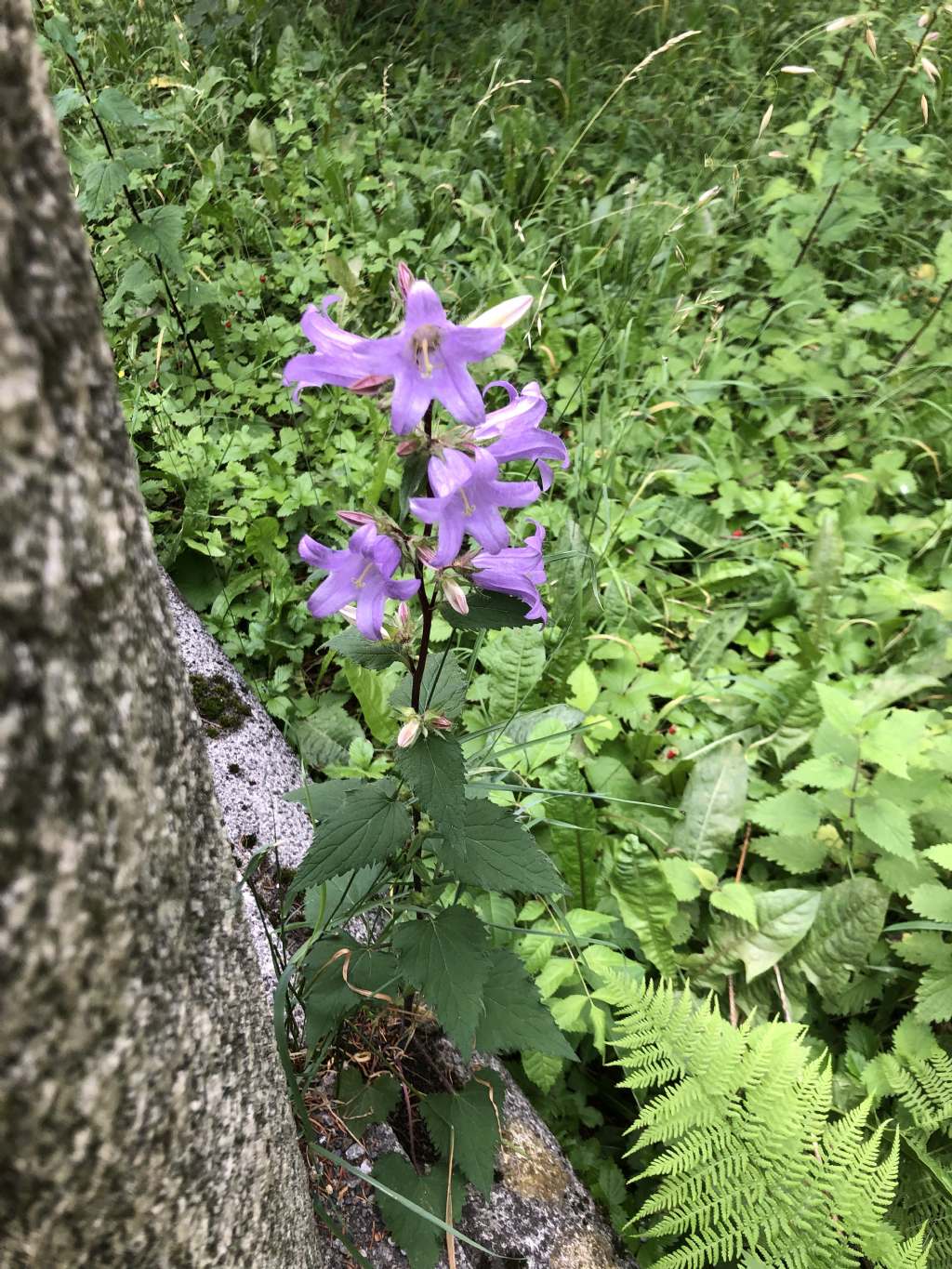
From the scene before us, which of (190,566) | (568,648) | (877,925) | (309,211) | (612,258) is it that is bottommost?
(877,925)

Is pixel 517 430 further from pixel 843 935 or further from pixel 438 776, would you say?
pixel 843 935

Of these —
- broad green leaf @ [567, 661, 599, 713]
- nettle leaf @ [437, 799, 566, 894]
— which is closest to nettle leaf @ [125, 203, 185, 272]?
→ broad green leaf @ [567, 661, 599, 713]

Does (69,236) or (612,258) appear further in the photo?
(612,258)

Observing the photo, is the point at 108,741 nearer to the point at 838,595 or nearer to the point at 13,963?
the point at 13,963

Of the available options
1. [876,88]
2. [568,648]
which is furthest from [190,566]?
[876,88]

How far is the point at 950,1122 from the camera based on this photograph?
159 cm

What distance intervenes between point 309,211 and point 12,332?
3.56m

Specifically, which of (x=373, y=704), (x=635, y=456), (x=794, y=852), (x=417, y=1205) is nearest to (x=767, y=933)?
(x=794, y=852)

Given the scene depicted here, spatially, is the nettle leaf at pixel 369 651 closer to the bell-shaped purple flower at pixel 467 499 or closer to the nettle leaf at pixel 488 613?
the nettle leaf at pixel 488 613

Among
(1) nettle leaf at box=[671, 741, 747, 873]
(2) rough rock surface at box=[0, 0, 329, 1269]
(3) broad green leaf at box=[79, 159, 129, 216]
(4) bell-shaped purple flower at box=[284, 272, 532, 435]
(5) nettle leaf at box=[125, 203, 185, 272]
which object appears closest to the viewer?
(2) rough rock surface at box=[0, 0, 329, 1269]

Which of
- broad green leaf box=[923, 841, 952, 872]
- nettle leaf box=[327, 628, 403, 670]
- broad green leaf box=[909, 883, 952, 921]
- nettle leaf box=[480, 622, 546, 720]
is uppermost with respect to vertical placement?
nettle leaf box=[327, 628, 403, 670]

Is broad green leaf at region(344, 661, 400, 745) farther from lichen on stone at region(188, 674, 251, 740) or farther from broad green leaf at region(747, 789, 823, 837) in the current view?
broad green leaf at region(747, 789, 823, 837)

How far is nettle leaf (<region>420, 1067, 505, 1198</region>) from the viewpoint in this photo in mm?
1253

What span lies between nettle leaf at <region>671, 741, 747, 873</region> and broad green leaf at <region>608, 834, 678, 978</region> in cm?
16
